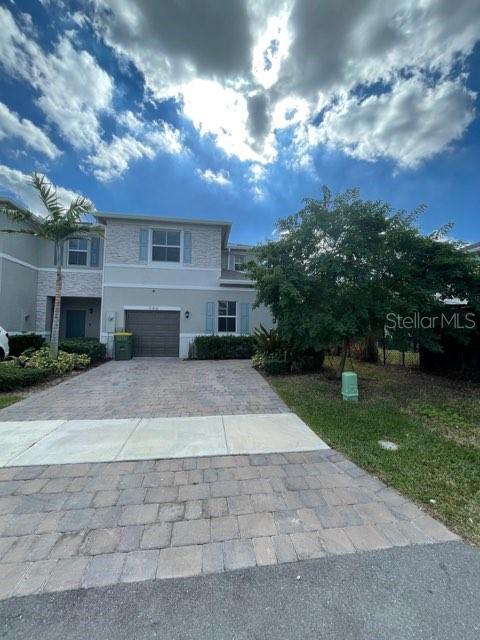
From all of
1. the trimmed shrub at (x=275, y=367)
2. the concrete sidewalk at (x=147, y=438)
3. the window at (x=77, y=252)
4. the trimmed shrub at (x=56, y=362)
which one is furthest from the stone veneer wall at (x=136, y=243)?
the concrete sidewalk at (x=147, y=438)

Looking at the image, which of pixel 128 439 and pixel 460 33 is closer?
pixel 128 439

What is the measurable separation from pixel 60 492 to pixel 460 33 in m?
11.6

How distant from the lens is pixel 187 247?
12695 millimetres

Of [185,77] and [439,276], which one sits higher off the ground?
[185,77]

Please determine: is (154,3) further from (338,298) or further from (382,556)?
(382,556)

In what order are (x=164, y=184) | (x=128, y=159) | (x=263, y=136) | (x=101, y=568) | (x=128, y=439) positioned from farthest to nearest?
(x=164, y=184)
(x=128, y=159)
(x=263, y=136)
(x=128, y=439)
(x=101, y=568)

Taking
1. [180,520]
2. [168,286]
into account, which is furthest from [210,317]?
[180,520]

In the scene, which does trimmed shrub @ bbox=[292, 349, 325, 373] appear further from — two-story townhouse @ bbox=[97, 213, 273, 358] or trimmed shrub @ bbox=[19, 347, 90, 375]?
trimmed shrub @ bbox=[19, 347, 90, 375]

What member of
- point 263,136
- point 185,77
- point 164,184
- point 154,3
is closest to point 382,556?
point 154,3

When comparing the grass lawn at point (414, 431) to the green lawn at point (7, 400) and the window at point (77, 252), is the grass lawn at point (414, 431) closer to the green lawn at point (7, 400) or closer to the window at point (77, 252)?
the green lawn at point (7, 400)

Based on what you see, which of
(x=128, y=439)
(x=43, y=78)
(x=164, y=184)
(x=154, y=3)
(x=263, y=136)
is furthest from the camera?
(x=164, y=184)

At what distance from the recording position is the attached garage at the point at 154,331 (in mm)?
Answer: 12359

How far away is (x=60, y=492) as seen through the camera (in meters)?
2.59

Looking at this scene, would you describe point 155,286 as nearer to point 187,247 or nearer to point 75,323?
point 187,247
